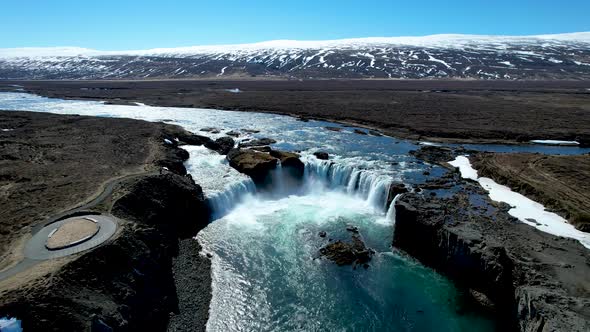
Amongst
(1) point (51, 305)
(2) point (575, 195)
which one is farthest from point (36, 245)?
(2) point (575, 195)

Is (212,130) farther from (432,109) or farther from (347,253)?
(432,109)

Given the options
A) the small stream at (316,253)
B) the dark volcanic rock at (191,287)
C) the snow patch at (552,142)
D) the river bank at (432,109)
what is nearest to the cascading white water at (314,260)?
the small stream at (316,253)

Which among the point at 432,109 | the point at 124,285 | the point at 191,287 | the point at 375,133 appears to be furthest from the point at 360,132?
the point at 124,285

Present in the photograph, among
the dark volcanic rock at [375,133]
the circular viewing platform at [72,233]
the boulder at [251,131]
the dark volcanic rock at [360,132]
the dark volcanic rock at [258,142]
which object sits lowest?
the dark volcanic rock at [375,133]

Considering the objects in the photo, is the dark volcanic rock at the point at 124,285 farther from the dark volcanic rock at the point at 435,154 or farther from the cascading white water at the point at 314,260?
the dark volcanic rock at the point at 435,154

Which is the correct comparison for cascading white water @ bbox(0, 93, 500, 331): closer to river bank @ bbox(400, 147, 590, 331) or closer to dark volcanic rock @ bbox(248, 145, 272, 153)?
river bank @ bbox(400, 147, 590, 331)

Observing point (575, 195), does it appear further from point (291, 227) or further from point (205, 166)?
point (205, 166)

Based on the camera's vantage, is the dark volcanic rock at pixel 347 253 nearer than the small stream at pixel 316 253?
No
